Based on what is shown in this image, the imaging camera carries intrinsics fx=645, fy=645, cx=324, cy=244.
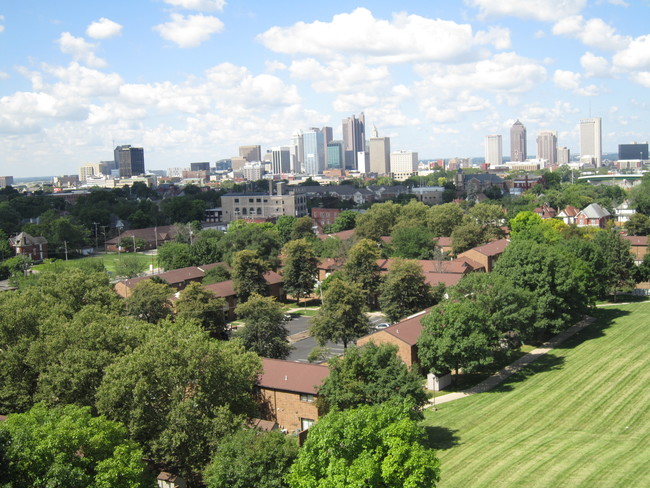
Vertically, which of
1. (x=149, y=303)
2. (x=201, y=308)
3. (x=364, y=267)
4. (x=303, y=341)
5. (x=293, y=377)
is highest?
(x=364, y=267)

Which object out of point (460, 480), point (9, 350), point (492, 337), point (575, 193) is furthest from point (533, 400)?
point (575, 193)

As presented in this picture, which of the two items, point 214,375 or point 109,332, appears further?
point 109,332

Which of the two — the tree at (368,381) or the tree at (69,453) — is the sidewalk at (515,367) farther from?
the tree at (69,453)

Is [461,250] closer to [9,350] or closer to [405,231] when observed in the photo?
[405,231]

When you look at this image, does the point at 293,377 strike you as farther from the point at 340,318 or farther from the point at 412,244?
the point at 412,244

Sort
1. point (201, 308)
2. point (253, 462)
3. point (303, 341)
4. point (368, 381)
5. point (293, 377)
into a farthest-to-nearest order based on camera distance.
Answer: point (303, 341), point (201, 308), point (293, 377), point (368, 381), point (253, 462)

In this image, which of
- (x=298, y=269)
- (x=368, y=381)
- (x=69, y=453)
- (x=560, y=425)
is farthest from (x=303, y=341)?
(x=69, y=453)

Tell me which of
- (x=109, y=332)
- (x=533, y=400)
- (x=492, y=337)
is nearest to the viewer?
(x=109, y=332)
